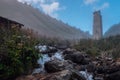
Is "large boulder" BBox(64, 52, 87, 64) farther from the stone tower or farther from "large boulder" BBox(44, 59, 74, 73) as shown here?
the stone tower

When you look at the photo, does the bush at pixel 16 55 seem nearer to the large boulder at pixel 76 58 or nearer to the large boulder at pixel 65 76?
the large boulder at pixel 65 76

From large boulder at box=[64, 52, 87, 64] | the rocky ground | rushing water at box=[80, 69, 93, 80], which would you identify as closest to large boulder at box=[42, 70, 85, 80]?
the rocky ground

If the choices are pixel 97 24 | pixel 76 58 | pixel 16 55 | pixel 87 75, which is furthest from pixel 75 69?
pixel 97 24

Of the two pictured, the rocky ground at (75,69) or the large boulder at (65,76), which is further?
the rocky ground at (75,69)

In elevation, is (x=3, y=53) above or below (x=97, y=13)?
below

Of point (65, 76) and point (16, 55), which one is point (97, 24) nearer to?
point (16, 55)

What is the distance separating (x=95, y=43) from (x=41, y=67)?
977cm

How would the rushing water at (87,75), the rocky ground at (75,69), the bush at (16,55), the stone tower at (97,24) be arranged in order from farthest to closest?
the stone tower at (97,24), the rushing water at (87,75), the bush at (16,55), the rocky ground at (75,69)

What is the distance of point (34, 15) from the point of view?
219ft

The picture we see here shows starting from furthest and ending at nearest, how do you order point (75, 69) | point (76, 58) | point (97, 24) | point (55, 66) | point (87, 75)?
point (97, 24), point (76, 58), point (87, 75), point (75, 69), point (55, 66)

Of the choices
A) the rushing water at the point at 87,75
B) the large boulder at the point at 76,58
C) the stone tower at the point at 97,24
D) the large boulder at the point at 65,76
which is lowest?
the rushing water at the point at 87,75

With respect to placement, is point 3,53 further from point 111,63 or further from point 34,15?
point 34,15

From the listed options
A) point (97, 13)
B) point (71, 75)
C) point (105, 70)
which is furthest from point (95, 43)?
point (97, 13)

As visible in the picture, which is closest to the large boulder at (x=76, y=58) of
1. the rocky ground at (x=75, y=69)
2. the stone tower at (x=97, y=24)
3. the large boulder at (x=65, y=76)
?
the rocky ground at (x=75, y=69)
